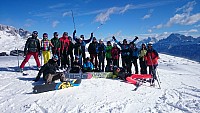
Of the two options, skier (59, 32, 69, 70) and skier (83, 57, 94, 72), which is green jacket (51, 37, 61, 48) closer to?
skier (59, 32, 69, 70)

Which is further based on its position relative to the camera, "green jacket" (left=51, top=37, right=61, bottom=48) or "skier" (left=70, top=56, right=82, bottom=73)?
"green jacket" (left=51, top=37, right=61, bottom=48)

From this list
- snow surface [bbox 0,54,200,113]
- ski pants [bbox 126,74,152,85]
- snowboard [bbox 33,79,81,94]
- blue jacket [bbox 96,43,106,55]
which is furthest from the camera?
blue jacket [bbox 96,43,106,55]

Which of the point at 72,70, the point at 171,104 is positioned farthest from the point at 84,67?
the point at 171,104

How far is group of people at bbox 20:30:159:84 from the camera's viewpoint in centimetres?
1458

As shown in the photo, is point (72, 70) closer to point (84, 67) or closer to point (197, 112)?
point (84, 67)

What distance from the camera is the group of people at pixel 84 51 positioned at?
1458 cm

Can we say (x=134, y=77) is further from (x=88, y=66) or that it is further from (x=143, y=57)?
(x=88, y=66)

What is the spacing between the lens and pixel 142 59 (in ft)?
49.7

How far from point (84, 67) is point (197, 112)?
767 cm

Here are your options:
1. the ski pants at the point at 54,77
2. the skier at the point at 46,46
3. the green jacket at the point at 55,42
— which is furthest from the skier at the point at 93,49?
the ski pants at the point at 54,77

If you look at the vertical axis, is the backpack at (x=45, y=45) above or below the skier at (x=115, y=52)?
above

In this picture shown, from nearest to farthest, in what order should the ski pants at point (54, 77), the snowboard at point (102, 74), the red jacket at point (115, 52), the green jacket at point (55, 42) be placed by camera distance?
the ski pants at point (54, 77) < the snowboard at point (102, 74) < the green jacket at point (55, 42) < the red jacket at point (115, 52)

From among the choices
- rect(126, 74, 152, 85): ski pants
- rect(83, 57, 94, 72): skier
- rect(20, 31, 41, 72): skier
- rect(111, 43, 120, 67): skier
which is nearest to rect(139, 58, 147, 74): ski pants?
rect(126, 74, 152, 85): ski pants

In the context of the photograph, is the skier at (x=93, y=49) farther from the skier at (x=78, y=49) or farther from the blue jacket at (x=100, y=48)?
the skier at (x=78, y=49)
